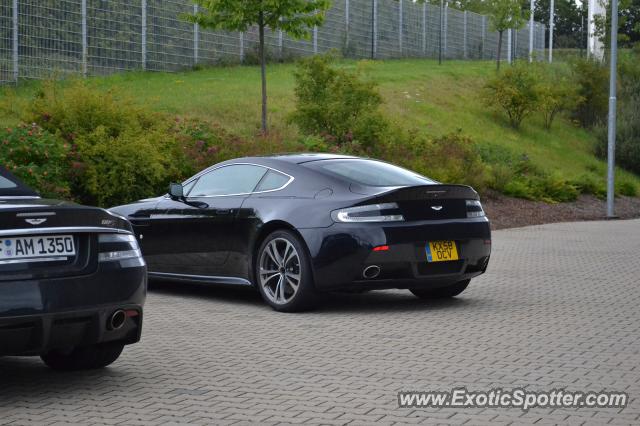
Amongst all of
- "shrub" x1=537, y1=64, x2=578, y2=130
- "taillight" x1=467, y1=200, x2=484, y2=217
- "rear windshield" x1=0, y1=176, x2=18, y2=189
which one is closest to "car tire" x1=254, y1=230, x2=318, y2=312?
"taillight" x1=467, y1=200, x2=484, y2=217

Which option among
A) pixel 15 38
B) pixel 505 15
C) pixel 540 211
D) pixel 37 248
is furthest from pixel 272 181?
pixel 505 15

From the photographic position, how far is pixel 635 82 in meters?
45.4

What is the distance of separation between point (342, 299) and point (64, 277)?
16.5 ft

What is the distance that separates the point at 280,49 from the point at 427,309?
3236 centimetres

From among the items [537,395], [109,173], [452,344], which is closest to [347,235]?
[452,344]

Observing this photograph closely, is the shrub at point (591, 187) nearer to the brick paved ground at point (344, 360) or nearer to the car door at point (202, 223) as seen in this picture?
the brick paved ground at point (344, 360)

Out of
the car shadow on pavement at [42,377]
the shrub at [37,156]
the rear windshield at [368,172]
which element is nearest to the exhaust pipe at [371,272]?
the rear windshield at [368,172]

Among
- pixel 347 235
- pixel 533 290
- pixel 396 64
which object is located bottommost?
pixel 533 290

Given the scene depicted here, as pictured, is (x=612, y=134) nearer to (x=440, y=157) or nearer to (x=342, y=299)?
(x=440, y=157)

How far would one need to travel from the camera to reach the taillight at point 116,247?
6.50 metres

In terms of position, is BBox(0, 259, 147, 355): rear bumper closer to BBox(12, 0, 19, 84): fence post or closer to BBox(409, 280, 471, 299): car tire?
BBox(409, 280, 471, 299): car tire

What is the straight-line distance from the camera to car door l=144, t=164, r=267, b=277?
34.4 ft

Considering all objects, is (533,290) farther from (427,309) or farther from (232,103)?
(232,103)

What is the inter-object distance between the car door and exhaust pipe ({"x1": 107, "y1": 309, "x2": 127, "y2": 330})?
3849 millimetres
